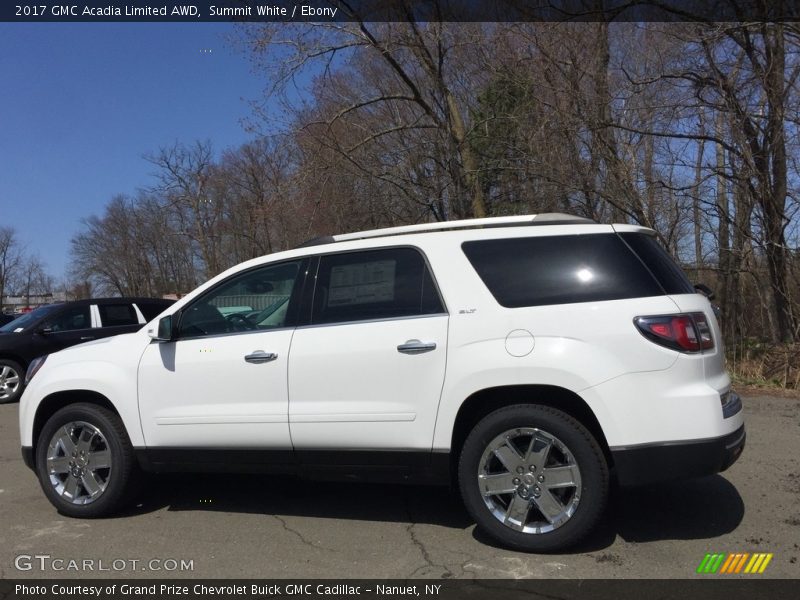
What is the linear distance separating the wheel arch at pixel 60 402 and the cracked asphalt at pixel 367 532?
640mm

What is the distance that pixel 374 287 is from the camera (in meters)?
4.39

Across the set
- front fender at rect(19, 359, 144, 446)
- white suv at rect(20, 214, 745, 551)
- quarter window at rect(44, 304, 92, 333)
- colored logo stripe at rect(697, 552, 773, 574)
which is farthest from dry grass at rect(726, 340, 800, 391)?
quarter window at rect(44, 304, 92, 333)

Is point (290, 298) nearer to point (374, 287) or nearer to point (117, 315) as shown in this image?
point (374, 287)

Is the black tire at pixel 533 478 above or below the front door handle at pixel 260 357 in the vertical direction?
below

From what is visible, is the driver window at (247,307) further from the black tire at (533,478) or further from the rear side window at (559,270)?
the black tire at (533,478)

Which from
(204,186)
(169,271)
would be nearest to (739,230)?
(204,186)

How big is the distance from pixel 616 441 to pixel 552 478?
0.43 metres

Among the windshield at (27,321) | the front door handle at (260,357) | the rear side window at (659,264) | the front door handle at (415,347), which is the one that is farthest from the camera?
the windshield at (27,321)

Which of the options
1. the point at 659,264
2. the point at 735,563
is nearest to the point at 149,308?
the point at 659,264

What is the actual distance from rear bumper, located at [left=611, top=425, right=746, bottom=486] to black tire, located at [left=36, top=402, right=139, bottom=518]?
3.34 m

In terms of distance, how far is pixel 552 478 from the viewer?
153 inches

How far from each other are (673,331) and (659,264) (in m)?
0.48

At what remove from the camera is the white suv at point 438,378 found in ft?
12.3
